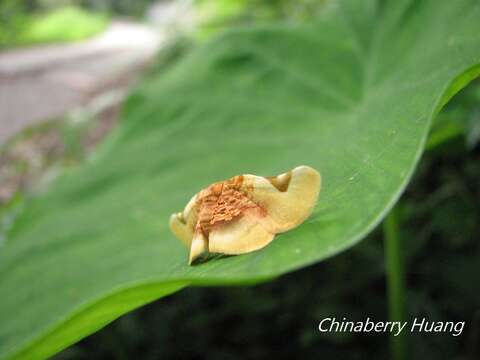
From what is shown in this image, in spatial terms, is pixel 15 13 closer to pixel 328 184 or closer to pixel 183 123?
pixel 183 123

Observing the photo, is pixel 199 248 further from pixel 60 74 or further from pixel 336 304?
pixel 60 74

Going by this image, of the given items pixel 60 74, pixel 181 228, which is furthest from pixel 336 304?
pixel 60 74

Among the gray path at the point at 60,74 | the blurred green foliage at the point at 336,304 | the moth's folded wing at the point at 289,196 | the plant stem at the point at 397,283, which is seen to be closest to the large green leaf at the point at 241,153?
the moth's folded wing at the point at 289,196

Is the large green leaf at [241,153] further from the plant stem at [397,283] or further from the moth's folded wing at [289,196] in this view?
the plant stem at [397,283]

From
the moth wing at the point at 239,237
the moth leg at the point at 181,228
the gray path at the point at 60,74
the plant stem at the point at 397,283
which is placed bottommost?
the plant stem at the point at 397,283

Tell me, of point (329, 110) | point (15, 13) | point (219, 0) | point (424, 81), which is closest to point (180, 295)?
point (329, 110)

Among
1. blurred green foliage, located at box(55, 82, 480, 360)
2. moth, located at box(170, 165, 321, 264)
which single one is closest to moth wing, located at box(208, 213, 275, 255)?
moth, located at box(170, 165, 321, 264)
